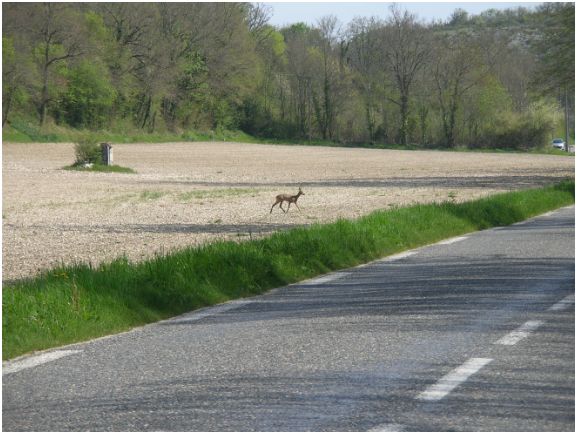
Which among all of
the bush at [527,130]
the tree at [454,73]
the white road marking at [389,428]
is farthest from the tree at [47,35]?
the white road marking at [389,428]

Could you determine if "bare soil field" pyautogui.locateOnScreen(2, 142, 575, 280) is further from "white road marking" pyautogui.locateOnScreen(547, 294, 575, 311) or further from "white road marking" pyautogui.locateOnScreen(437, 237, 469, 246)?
"white road marking" pyautogui.locateOnScreen(547, 294, 575, 311)

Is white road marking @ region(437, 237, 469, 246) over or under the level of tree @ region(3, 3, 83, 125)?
under

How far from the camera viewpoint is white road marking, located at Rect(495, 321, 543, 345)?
9328 millimetres

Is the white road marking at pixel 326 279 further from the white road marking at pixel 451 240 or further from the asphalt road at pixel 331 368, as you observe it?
the white road marking at pixel 451 240

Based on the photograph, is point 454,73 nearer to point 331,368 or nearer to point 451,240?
point 451,240

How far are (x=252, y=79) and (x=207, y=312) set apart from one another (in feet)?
382

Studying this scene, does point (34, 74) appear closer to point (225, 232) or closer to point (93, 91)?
point (93, 91)

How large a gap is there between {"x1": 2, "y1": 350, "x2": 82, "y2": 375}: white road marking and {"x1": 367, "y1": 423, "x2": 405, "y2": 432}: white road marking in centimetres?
323

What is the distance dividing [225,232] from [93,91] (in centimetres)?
8659

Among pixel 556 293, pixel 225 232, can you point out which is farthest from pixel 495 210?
pixel 556 293

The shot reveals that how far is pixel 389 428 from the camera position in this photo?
257 inches

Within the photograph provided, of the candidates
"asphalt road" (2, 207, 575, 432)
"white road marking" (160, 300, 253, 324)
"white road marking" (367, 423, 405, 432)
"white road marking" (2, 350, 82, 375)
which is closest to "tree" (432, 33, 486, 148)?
"asphalt road" (2, 207, 575, 432)

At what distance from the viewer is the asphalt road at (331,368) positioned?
22.5ft

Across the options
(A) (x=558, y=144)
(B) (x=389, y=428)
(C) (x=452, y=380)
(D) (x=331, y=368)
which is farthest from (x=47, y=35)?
(B) (x=389, y=428)
